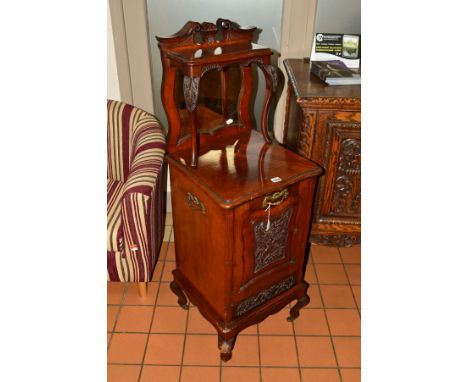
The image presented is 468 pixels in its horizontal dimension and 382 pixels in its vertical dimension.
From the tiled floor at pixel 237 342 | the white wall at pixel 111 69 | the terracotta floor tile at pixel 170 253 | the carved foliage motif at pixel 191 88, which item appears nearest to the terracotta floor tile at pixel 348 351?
the tiled floor at pixel 237 342

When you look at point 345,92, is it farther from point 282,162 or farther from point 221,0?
point 221,0

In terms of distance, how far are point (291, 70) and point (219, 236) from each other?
1.16m

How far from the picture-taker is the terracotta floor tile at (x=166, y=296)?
99.7 inches

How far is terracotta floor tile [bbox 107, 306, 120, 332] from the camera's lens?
2.36 metres

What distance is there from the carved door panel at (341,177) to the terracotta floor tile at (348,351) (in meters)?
0.66

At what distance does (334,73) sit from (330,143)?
1.26 ft

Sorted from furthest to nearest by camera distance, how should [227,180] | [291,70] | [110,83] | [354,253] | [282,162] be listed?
[354,253], [110,83], [291,70], [282,162], [227,180]

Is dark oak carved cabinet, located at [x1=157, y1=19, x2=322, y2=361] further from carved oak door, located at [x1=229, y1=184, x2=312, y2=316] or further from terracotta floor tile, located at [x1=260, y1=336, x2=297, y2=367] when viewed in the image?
terracotta floor tile, located at [x1=260, y1=336, x2=297, y2=367]

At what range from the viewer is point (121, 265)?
2299 mm

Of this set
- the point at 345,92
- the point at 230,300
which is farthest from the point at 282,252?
the point at 345,92

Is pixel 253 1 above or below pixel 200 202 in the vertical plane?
above

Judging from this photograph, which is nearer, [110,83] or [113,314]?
[113,314]

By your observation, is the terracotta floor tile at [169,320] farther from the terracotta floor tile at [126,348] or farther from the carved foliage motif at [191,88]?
the carved foliage motif at [191,88]

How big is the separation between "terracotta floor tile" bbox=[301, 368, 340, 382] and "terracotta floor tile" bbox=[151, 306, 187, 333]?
70cm
